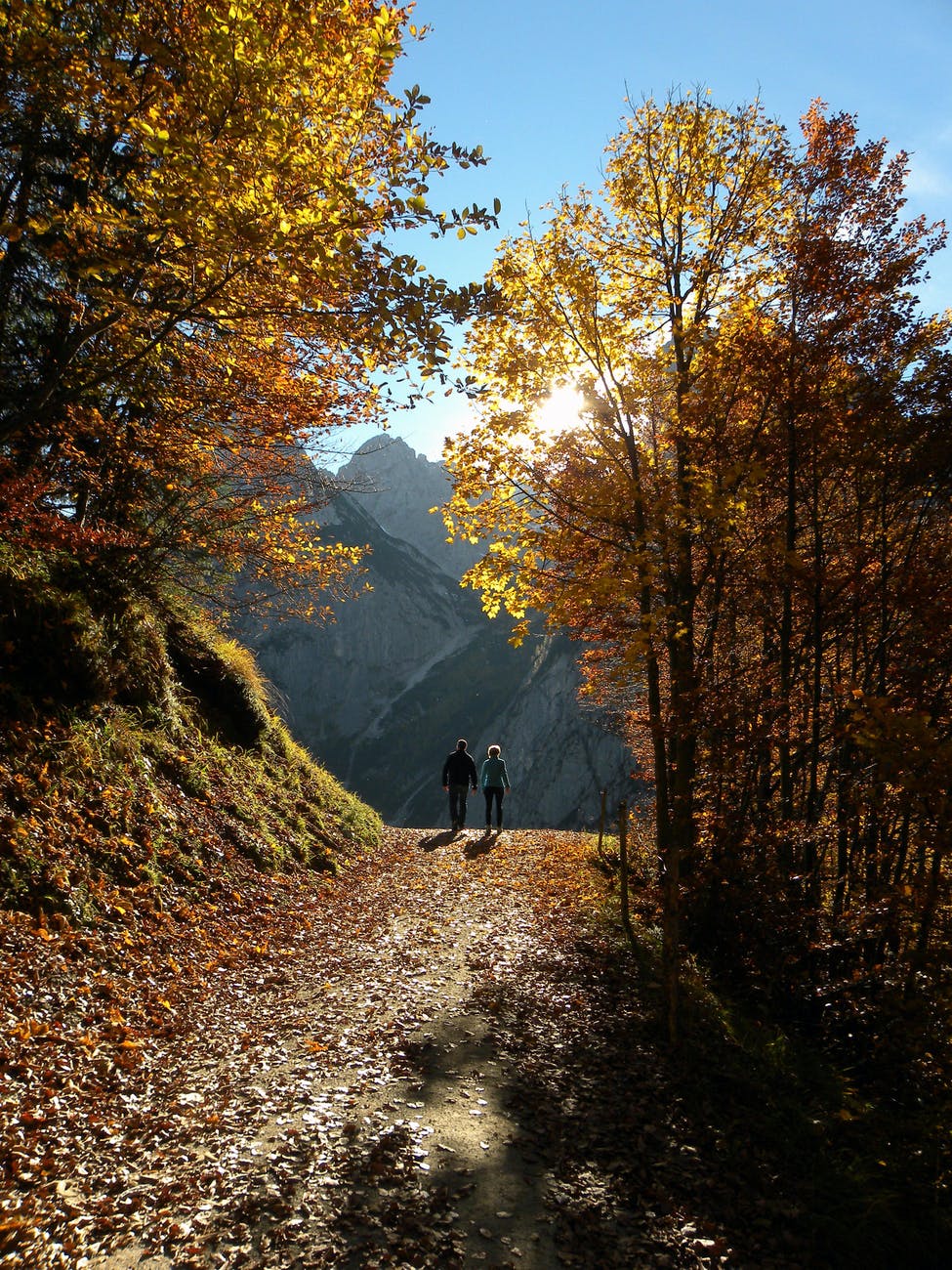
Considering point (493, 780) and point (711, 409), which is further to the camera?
point (493, 780)

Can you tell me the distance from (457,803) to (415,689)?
8925 centimetres

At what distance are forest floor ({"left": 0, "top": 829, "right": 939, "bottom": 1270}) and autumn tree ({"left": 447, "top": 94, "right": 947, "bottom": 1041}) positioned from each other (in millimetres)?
2445

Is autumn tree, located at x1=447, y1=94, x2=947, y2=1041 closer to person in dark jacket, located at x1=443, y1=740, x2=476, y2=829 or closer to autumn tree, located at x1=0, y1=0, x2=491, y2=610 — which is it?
autumn tree, located at x1=0, y1=0, x2=491, y2=610

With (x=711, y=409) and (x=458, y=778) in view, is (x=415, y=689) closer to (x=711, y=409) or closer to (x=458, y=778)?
(x=458, y=778)

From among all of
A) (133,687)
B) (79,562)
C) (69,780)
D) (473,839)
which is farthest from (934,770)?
(473,839)

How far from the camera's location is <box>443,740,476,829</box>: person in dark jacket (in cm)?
1545

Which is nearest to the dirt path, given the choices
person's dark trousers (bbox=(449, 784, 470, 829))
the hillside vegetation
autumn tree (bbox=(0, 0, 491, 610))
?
the hillside vegetation

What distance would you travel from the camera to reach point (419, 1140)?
4227 mm

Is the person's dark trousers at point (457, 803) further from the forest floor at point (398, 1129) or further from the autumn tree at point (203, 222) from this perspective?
the autumn tree at point (203, 222)

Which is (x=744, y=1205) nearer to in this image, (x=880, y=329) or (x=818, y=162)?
(x=880, y=329)

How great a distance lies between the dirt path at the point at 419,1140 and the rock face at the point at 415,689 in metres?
61.7

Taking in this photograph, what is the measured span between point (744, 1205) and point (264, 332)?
7.36 m

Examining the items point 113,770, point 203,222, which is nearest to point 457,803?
point 113,770

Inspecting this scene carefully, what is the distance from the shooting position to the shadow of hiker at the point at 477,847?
1293cm
